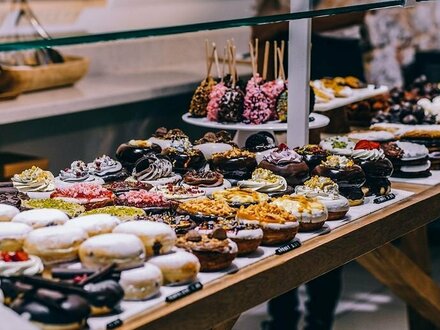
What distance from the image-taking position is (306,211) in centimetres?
229

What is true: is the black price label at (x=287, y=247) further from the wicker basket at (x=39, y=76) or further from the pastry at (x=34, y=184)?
the wicker basket at (x=39, y=76)

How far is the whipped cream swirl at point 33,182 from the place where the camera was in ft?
8.27

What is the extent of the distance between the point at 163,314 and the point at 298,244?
1.82ft

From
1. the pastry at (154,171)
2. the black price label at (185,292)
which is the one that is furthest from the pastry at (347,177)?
the black price label at (185,292)

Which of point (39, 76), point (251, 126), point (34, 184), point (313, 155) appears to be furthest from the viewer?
point (39, 76)

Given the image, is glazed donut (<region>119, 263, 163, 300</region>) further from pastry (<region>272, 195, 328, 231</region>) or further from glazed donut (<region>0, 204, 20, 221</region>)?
pastry (<region>272, 195, 328, 231</region>)

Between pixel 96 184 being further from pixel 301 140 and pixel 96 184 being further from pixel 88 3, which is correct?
pixel 88 3

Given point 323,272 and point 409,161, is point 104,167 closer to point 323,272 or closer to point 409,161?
point 323,272

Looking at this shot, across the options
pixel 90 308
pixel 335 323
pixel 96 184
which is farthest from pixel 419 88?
pixel 90 308

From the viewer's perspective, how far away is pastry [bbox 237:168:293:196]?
253 centimetres

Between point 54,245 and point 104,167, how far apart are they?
0.84 meters

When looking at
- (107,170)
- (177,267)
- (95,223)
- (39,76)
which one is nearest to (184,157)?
(107,170)

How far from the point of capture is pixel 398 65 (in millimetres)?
6141

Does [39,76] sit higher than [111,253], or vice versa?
[39,76]
